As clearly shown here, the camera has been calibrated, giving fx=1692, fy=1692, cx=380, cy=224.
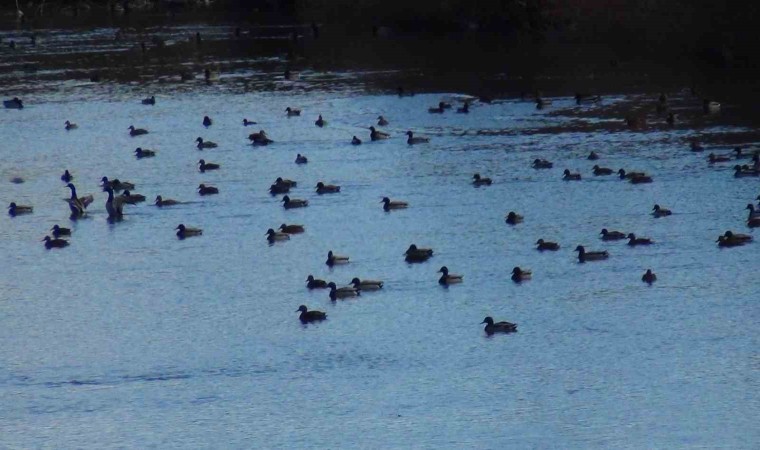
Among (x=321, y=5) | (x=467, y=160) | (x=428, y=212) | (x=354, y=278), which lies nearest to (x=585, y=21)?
Answer: (x=321, y=5)

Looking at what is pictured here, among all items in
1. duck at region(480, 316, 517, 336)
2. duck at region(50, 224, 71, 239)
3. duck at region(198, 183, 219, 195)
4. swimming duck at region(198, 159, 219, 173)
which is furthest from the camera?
swimming duck at region(198, 159, 219, 173)

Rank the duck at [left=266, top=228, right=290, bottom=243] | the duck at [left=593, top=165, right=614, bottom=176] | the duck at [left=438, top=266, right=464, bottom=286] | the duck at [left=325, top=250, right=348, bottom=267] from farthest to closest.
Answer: the duck at [left=593, top=165, right=614, bottom=176] → the duck at [left=266, top=228, right=290, bottom=243] → the duck at [left=325, top=250, right=348, bottom=267] → the duck at [left=438, top=266, right=464, bottom=286]

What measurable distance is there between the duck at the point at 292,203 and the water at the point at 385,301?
0.19 metres

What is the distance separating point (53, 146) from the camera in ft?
137

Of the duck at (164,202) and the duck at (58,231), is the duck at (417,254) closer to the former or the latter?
the duck at (164,202)

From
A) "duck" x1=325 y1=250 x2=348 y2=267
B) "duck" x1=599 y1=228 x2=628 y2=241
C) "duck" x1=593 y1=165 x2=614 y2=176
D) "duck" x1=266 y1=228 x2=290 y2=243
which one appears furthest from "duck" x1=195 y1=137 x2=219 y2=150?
"duck" x1=599 y1=228 x2=628 y2=241

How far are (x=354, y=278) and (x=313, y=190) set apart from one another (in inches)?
281

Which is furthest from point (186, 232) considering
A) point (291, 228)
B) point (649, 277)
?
point (649, 277)

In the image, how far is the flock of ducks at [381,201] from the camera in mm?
28594

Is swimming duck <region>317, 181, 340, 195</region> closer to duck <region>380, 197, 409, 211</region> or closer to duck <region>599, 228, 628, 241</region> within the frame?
duck <region>380, 197, 409, 211</region>

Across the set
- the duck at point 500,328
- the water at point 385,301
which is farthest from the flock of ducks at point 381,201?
the water at point 385,301

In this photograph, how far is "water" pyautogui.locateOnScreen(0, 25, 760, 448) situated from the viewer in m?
22.9

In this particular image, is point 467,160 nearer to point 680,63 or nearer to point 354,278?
point 354,278

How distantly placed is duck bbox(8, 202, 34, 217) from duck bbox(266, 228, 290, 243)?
615cm
